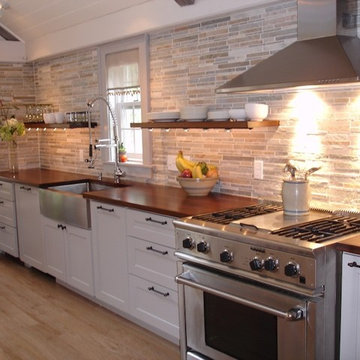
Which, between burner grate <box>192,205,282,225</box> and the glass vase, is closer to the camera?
burner grate <box>192,205,282,225</box>

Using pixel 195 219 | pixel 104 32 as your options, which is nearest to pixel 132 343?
pixel 195 219

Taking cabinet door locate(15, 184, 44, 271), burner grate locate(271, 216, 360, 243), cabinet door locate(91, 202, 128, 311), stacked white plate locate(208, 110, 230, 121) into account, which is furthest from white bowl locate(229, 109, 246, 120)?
cabinet door locate(15, 184, 44, 271)

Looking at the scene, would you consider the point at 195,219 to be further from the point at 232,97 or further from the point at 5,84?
the point at 5,84

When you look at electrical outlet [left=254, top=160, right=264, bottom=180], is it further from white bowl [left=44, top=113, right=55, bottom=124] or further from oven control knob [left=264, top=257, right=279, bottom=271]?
Result: white bowl [left=44, top=113, right=55, bottom=124]

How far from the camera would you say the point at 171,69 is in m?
4.00

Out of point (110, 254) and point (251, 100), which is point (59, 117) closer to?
point (110, 254)

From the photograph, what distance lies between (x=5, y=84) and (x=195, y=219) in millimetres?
3903

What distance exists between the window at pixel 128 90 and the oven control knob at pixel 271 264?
2138 mm

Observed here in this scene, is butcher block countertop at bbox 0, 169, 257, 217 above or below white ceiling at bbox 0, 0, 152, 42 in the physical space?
below

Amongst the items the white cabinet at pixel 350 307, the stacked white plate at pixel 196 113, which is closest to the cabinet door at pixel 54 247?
the stacked white plate at pixel 196 113

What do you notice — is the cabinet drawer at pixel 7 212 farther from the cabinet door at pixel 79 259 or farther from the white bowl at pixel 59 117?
the cabinet door at pixel 79 259

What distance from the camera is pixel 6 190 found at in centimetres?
510

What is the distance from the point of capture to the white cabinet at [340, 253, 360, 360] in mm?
2209

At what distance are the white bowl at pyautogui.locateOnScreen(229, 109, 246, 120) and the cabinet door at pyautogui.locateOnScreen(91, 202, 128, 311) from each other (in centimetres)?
98
